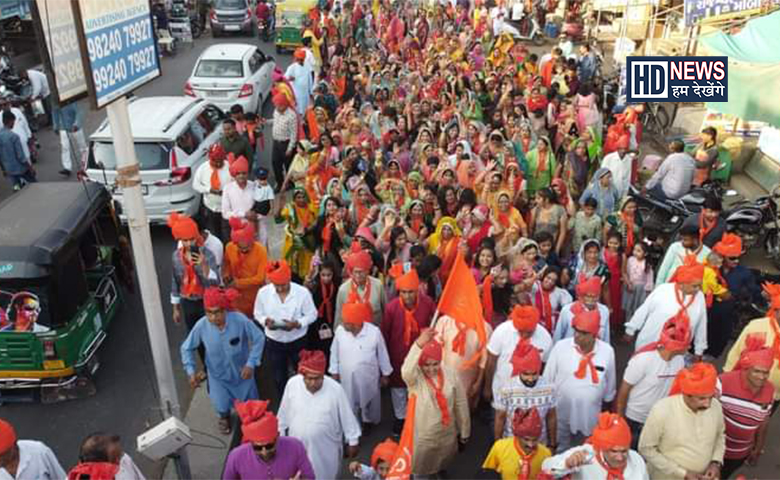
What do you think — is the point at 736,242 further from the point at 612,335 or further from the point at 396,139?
the point at 396,139

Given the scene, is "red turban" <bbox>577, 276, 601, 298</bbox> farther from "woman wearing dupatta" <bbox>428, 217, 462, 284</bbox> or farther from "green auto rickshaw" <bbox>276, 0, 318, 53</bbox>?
"green auto rickshaw" <bbox>276, 0, 318, 53</bbox>

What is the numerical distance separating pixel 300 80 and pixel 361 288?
8.30 metres

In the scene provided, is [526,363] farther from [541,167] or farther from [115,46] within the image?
[541,167]

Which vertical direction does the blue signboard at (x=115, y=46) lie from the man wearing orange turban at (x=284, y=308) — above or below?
above

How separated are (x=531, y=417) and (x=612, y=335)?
12.3 ft

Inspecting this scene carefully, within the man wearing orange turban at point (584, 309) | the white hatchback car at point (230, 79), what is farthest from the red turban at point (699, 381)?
the white hatchback car at point (230, 79)

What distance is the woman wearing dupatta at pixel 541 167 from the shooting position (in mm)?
9039

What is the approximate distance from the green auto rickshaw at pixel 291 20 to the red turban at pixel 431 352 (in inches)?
738

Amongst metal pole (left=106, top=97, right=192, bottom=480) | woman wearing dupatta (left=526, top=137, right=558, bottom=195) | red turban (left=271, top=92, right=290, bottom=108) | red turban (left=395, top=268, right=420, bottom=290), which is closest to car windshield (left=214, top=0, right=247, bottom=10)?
red turban (left=271, top=92, right=290, bottom=108)

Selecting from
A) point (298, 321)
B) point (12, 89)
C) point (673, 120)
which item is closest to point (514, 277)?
point (298, 321)

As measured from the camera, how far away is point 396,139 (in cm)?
975

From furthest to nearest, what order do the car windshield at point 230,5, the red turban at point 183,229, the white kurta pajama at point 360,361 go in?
1. the car windshield at point 230,5
2. the red turban at point 183,229
3. the white kurta pajama at point 360,361

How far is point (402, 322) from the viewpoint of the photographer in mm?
5703

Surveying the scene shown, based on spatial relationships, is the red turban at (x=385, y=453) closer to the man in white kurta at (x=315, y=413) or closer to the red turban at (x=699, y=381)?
the man in white kurta at (x=315, y=413)
